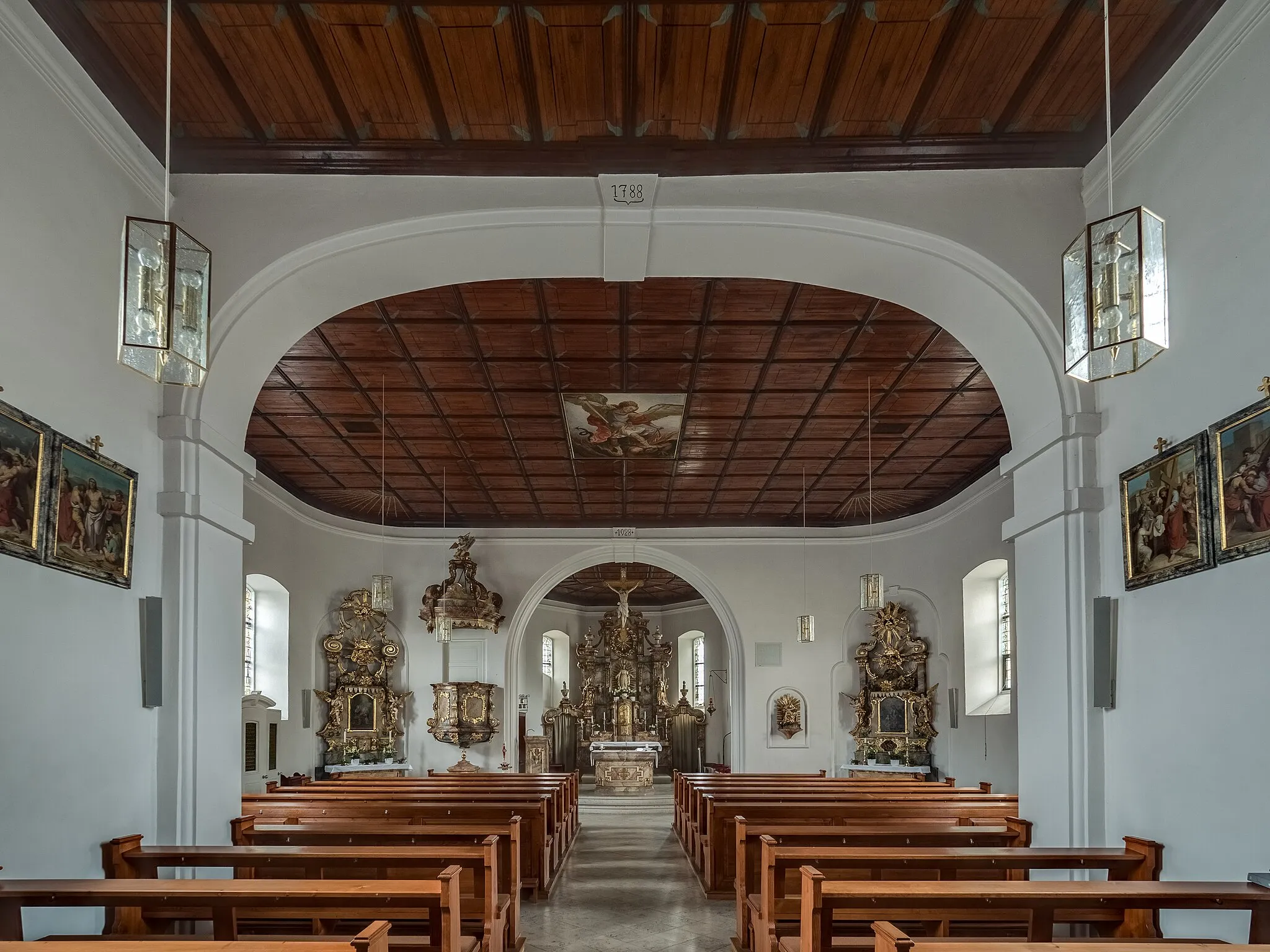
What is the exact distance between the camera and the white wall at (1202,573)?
4.91 m

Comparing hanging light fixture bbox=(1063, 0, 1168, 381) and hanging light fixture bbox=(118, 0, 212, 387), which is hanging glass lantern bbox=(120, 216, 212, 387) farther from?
hanging light fixture bbox=(1063, 0, 1168, 381)

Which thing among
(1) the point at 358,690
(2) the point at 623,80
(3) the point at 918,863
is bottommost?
(1) the point at 358,690

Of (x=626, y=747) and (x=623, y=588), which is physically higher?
(x=623, y=588)

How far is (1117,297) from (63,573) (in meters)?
4.76

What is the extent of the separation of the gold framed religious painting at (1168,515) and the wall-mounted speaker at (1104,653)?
0.67 ft

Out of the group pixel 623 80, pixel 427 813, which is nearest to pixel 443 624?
pixel 427 813

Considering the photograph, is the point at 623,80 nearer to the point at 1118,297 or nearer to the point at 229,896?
the point at 1118,297

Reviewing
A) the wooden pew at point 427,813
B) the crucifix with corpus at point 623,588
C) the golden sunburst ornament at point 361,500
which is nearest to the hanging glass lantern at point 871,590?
the wooden pew at point 427,813

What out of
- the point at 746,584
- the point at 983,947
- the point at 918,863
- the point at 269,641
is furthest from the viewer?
the point at 746,584

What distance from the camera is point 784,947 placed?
5855 mm

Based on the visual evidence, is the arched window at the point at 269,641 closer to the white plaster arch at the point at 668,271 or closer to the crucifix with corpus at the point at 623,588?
the crucifix with corpus at the point at 623,588

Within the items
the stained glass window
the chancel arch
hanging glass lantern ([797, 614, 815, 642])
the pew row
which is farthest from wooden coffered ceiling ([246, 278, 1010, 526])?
the stained glass window

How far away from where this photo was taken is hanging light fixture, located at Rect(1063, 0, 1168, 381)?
12.7 feet

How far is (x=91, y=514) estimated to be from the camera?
5797mm
